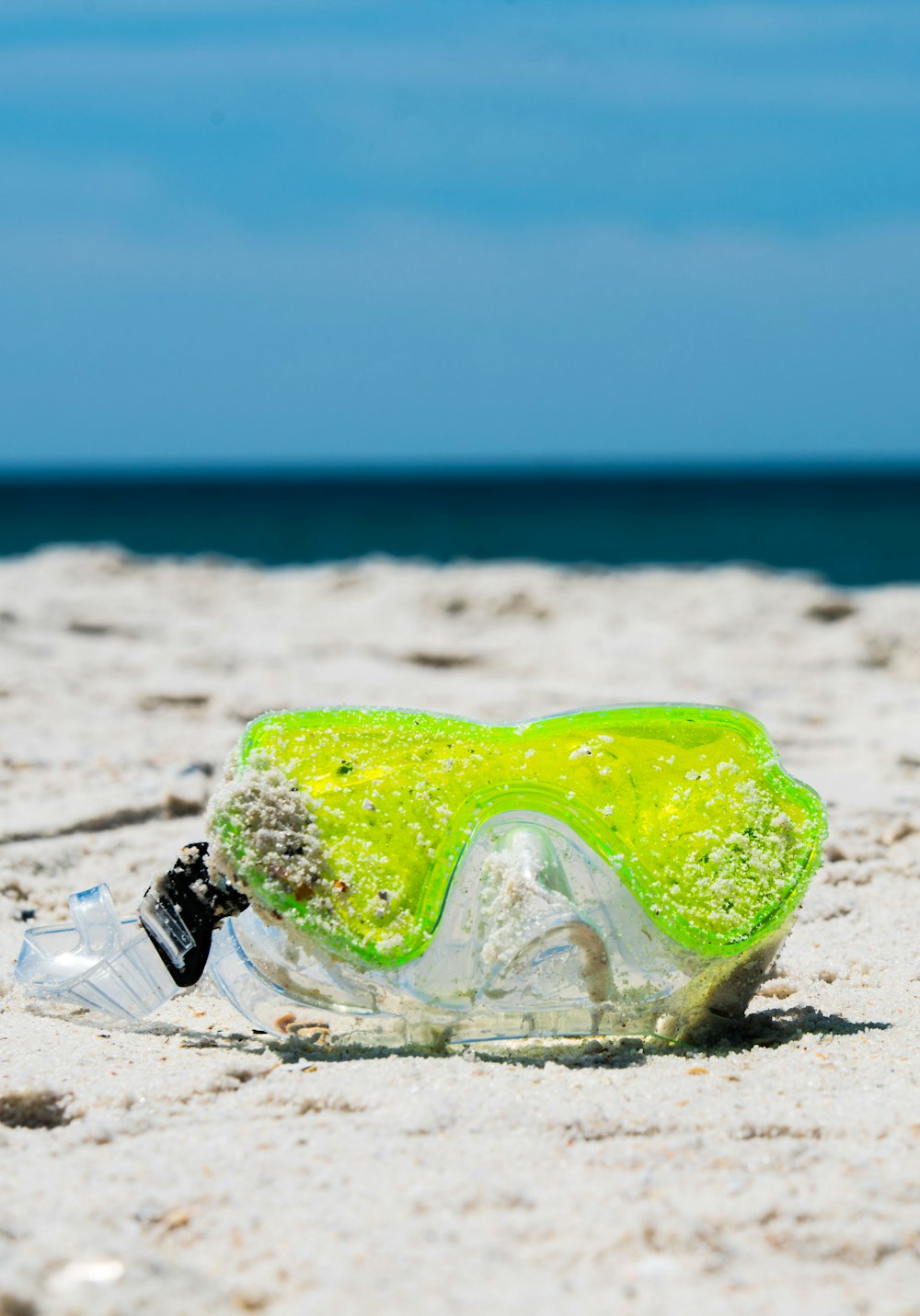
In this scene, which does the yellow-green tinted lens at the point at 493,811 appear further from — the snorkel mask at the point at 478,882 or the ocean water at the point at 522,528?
the ocean water at the point at 522,528

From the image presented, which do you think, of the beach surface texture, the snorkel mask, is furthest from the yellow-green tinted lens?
the beach surface texture

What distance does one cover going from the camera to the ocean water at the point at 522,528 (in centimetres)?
2314

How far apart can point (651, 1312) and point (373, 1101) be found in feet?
2.16

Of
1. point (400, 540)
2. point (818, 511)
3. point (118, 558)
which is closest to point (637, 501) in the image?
point (818, 511)

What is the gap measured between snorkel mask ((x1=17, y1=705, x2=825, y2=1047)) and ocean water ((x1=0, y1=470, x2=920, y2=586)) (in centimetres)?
1640

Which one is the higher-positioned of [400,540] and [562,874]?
[400,540]

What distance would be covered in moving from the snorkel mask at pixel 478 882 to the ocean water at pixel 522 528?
16.4 m

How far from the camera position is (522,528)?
3256 centimetres

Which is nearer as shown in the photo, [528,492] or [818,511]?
[818,511]

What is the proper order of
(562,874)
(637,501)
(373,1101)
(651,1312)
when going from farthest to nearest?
(637,501), (562,874), (373,1101), (651,1312)

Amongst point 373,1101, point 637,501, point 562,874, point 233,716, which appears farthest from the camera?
point 637,501

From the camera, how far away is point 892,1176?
6.03 ft

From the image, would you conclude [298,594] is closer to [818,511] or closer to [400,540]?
[400,540]

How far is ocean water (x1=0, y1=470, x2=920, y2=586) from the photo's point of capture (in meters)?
23.1
